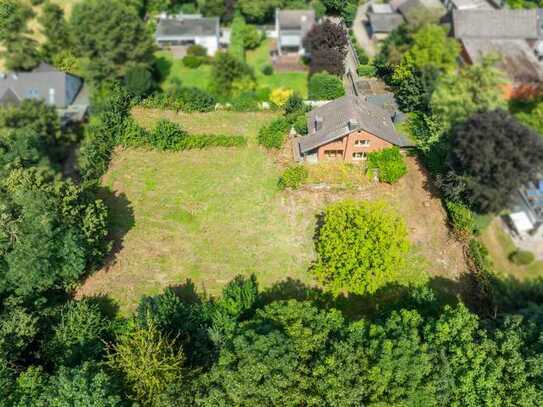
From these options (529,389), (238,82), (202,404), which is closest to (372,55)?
(238,82)

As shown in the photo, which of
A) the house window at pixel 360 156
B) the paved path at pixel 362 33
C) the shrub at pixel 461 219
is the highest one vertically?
the paved path at pixel 362 33

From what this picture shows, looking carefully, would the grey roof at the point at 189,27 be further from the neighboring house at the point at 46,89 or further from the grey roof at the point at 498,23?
the grey roof at the point at 498,23

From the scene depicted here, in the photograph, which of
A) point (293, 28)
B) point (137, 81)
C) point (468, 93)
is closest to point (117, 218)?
point (137, 81)

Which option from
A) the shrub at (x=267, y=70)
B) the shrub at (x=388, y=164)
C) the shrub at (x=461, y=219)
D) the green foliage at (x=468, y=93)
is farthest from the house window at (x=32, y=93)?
the shrub at (x=461, y=219)

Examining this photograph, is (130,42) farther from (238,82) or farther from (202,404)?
(202,404)

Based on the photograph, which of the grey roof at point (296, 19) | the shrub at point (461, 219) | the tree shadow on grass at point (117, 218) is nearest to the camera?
the shrub at point (461, 219)
